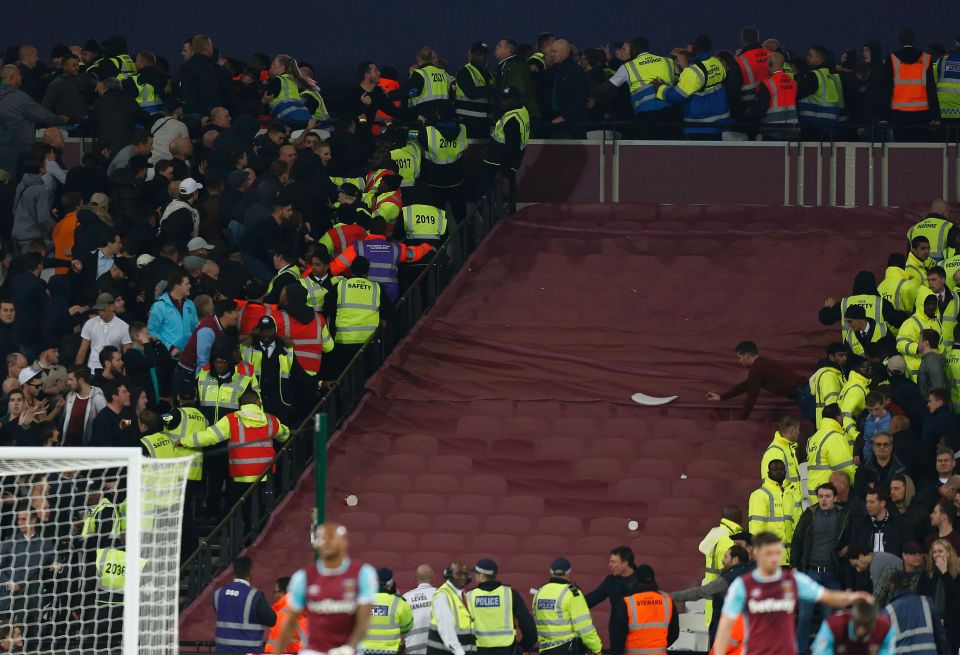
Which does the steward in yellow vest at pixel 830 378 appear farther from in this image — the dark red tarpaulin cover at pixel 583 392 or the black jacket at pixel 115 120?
the black jacket at pixel 115 120

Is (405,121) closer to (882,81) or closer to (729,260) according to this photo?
(729,260)

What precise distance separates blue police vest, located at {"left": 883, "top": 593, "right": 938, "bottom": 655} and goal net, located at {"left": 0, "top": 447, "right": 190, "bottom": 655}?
5.03 metres

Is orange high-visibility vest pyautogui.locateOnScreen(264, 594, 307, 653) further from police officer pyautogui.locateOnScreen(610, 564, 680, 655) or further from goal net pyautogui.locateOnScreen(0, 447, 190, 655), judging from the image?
police officer pyautogui.locateOnScreen(610, 564, 680, 655)

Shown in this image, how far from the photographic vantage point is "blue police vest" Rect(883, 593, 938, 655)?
47.8 feet

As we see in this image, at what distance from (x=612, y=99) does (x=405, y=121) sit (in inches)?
97.3

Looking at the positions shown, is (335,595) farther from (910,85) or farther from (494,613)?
(910,85)

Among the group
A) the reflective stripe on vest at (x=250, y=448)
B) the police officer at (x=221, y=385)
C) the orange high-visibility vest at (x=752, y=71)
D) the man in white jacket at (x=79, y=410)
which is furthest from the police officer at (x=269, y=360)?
the orange high-visibility vest at (x=752, y=71)

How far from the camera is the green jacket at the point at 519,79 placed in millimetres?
23281

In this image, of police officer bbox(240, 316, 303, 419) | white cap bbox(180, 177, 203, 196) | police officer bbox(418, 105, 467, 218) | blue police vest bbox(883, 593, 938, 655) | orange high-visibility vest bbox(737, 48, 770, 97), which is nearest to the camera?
blue police vest bbox(883, 593, 938, 655)

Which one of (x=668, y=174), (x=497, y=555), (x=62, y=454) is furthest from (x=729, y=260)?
(x=62, y=454)

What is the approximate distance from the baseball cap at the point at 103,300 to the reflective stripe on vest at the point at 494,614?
529cm

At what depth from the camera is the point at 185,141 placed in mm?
21938

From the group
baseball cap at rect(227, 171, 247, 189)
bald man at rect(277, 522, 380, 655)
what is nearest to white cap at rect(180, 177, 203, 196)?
baseball cap at rect(227, 171, 247, 189)

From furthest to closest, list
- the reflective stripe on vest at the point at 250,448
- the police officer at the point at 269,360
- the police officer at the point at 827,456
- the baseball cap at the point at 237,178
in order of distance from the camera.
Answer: the baseball cap at the point at 237,178 → the police officer at the point at 269,360 → the reflective stripe on vest at the point at 250,448 → the police officer at the point at 827,456
